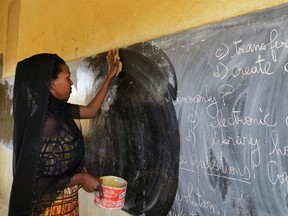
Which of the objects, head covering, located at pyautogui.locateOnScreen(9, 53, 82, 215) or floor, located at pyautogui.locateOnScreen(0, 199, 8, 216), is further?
floor, located at pyautogui.locateOnScreen(0, 199, 8, 216)

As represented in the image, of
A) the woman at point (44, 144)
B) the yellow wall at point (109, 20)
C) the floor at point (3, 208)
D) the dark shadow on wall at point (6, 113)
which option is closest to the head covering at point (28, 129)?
the woman at point (44, 144)

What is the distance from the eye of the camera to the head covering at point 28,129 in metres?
1.56

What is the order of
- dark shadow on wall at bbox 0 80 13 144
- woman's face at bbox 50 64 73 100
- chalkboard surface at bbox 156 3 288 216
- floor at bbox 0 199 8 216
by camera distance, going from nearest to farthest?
chalkboard surface at bbox 156 3 288 216 < woman's face at bbox 50 64 73 100 < floor at bbox 0 199 8 216 < dark shadow on wall at bbox 0 80 13 144

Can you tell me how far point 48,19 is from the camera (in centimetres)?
336

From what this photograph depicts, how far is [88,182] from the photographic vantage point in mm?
1669

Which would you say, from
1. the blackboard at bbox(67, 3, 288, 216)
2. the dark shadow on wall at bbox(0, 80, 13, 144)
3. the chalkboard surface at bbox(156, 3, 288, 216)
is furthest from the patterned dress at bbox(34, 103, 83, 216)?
the dark shadow on wall at bbox(0, 80, 13, 144)

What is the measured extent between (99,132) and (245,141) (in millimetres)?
1338

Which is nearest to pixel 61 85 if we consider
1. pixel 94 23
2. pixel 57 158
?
pixel 57 158

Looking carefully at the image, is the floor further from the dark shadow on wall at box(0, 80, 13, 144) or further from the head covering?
the head covering

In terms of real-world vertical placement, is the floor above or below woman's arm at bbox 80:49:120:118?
below

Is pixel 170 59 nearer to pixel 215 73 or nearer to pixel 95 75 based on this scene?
pixel 215 73

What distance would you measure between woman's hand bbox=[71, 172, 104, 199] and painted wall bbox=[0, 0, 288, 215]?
0.54 meters

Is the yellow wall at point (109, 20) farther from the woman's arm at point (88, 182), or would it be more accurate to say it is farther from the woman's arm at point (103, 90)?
the woman's arm at point (88, 182)

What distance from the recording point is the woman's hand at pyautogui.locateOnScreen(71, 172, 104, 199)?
5.40 feet
